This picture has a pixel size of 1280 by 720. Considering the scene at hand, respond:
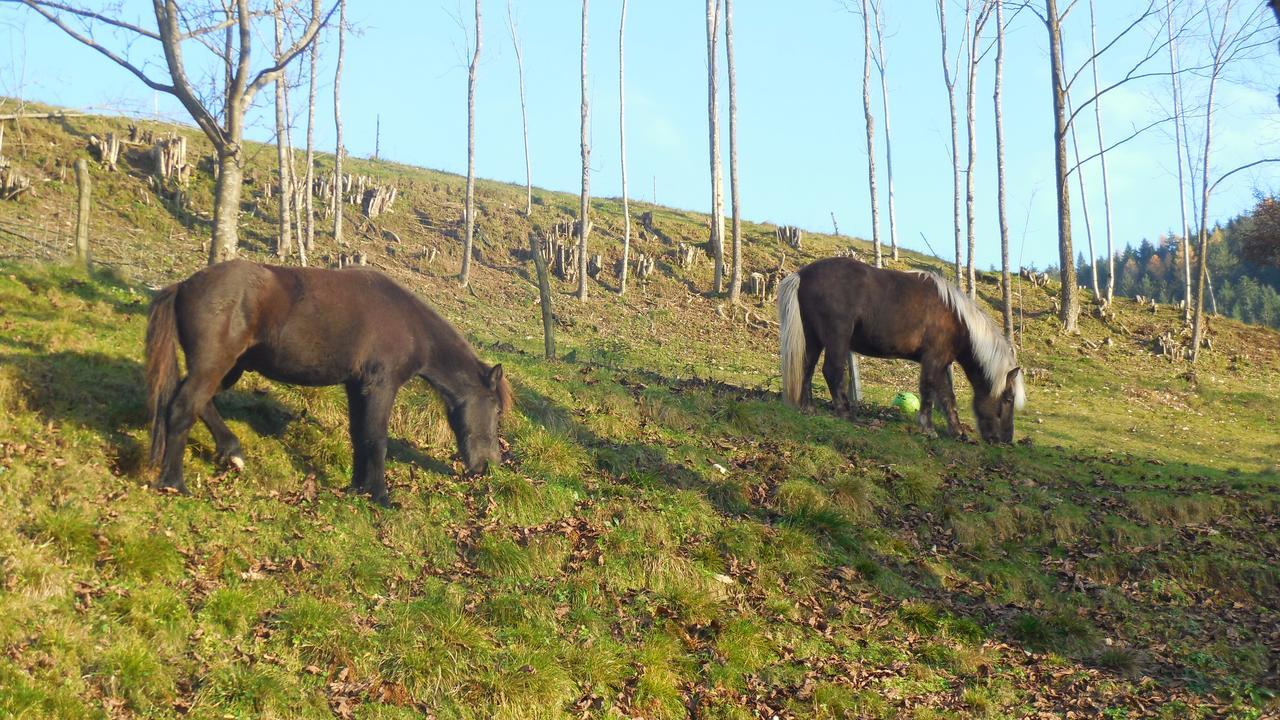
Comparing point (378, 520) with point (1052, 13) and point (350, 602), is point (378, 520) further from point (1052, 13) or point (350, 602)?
point (1052, 13)

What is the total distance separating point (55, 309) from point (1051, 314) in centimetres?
3251

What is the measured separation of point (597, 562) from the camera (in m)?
9.03

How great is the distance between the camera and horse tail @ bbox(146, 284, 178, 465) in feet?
26.6

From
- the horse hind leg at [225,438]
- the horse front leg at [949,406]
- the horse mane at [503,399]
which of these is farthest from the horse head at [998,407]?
the horse hind leg at [225,438]

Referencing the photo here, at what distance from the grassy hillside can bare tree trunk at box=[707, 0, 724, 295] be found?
692 inches

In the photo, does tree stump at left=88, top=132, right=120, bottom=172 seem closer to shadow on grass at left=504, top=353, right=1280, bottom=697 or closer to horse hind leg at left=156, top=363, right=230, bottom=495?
shadow on grass at left=504, top=353, right=1280, bottom=697

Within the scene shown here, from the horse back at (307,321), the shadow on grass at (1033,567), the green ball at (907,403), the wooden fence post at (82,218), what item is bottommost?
the shadow on grass at (1033,567)

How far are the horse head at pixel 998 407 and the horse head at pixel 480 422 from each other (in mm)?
9319

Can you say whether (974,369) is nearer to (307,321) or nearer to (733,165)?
(307,321)

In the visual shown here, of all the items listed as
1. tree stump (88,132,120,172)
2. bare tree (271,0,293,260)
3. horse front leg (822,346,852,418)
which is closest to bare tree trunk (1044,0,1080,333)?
horse front leg (822,346,852,418)

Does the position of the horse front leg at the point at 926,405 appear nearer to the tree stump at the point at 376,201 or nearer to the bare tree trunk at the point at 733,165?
the bare tree trunk at the point at 733,165

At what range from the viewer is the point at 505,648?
735 cm

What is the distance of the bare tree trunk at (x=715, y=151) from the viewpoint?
3312 cm

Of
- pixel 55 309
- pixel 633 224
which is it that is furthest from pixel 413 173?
pixel 55 309
